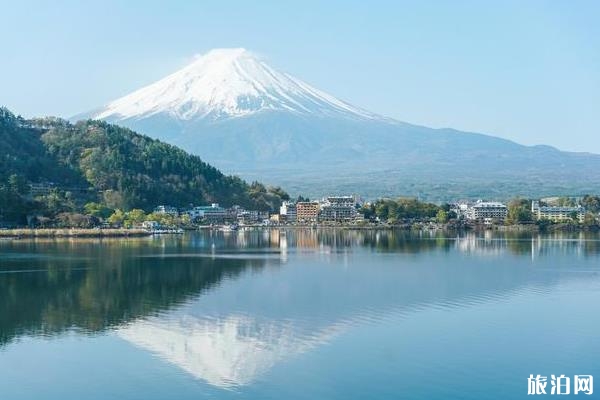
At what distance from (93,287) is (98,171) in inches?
1071

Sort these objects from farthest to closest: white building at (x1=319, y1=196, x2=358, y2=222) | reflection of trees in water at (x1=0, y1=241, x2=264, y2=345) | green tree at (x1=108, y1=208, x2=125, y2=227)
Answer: white building at (x1=319, y1=196, x2=358, y2=222), green tree at (x1=108, y1=208, x2=125, y2=227), reflection of trees in water at (x1=0, y1=241, x2=264, y2=345)

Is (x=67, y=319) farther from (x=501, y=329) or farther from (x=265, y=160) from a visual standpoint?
(x=265, y=160)

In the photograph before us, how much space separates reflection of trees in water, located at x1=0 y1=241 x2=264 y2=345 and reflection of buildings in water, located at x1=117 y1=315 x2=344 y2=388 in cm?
84

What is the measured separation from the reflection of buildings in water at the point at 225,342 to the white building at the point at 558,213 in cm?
3635

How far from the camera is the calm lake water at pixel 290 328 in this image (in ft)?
26.9

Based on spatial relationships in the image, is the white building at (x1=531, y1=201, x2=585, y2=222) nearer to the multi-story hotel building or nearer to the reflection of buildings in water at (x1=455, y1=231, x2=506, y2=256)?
the multi-story hotel building

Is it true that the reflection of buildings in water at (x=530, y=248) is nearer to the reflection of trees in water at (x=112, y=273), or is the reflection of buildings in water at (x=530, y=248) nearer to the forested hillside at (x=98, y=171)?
the reflection of trees in water at (x=112, y=273)

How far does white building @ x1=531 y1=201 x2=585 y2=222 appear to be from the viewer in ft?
150

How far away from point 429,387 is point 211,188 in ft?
130

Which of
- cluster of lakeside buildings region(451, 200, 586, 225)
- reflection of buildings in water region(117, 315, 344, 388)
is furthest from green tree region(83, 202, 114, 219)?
reflection of buildings in water region(117, 315, 344, 388)

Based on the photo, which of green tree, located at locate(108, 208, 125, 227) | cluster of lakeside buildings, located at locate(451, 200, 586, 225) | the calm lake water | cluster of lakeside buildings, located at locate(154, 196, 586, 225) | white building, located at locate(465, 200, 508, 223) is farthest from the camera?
white building, located at locate(465, 200, 508, 223)

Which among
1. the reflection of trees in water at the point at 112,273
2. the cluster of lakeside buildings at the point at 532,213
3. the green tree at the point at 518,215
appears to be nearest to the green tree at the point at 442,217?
Answer: the cluster of lakeside buildings at the point at 532,213

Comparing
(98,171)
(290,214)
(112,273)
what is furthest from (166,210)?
(112,273)

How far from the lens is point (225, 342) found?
32.9ft
